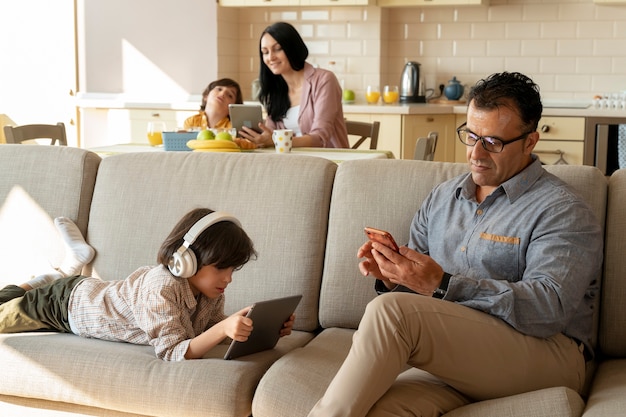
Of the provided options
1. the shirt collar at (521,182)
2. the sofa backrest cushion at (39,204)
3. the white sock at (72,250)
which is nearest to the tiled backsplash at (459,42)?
the sofa backrest cushion at (39,204)

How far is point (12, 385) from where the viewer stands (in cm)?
242

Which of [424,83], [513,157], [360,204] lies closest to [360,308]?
[360,204]

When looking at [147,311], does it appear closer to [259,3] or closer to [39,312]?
[39,312]

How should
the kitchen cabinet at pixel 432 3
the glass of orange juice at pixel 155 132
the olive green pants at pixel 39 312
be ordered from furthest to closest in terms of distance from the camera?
the kitchen cabinet at pixel 432 3, the glass of orange juice at pixel 155 132, the olive green pants at pixel 39 312

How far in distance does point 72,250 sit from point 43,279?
0.13m

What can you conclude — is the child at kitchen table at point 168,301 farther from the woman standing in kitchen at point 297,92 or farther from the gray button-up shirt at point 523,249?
the woman standing in kitchen at point 297,92

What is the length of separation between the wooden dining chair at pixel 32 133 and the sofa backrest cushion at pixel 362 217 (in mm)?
2034

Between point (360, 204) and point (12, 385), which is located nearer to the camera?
point (12, 385)

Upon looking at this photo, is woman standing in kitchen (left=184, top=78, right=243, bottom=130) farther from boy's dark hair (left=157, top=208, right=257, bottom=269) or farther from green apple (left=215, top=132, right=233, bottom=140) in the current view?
boy's dark hair (left=157, top=208, right=257, bottom=269)

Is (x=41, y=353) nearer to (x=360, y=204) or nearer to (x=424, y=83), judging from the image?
(x=360, y=204)

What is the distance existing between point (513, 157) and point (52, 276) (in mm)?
1531

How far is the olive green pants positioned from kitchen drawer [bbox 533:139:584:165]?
3783 millimetres

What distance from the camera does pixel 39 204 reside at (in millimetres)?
2998

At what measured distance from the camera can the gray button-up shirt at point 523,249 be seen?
2133 mm
